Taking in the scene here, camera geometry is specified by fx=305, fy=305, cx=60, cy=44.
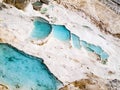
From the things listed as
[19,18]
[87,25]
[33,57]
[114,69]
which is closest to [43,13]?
[19,18]

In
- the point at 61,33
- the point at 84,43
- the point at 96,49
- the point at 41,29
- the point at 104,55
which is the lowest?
the point at 104,55

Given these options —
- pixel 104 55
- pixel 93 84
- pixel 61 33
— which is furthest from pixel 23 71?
pixel 104 55

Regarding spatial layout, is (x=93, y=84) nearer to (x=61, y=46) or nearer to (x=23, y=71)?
(x=61, y=46)

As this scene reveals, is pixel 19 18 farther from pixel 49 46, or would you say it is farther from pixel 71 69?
pixel 71 69

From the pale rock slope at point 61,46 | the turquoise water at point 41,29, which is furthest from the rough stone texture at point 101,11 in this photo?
the turquoise water at point 41,29

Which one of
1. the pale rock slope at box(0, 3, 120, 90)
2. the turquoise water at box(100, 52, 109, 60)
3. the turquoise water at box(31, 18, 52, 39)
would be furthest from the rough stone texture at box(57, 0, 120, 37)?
the turquoise water at box(31, 18, 52, 39)

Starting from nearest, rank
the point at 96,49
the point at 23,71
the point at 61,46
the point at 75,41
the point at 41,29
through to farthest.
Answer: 1. the point at 23,71
2. the point at 61,46
3. the point at 41,29
4. the point at 75,41
5. the point at 96,49
